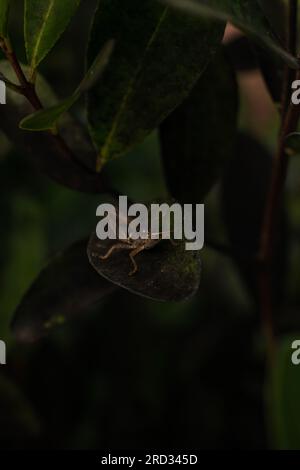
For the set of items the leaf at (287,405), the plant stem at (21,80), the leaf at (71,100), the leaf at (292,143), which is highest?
the plant stem at (21,80)

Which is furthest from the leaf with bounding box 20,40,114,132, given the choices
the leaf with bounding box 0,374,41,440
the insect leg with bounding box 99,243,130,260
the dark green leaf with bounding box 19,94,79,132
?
the leaf with bounding box 0,374,41,440

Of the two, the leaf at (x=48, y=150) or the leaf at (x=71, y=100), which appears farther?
the leaf at (x=48, y=150)

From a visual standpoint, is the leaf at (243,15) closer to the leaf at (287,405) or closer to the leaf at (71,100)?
the leaf at (71,100)

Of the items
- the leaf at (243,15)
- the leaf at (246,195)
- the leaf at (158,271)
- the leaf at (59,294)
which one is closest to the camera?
the leaf at (243,15)

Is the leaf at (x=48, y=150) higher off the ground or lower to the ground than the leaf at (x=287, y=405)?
higher

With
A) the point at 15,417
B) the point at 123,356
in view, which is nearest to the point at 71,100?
the point at 15,417

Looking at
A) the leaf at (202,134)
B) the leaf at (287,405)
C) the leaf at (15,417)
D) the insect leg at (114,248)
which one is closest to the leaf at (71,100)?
the insect leg at (114,248)
